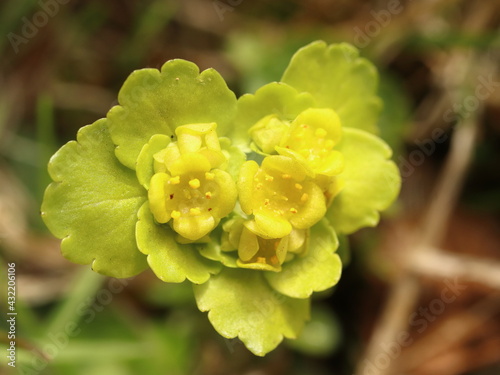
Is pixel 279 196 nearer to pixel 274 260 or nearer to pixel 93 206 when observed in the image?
pixel 274 260

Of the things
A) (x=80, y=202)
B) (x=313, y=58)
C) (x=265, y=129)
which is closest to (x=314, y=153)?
(x=265, y=129)

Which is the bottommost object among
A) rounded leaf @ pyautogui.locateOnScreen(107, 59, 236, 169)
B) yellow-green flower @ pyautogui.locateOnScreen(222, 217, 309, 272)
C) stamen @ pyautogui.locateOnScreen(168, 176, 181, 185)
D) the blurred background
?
the blurred background

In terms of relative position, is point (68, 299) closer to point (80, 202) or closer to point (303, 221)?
point (80, 202)

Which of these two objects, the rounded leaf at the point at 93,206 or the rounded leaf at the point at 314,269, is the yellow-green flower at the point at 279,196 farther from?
the rounded leaf at the point at 93,206

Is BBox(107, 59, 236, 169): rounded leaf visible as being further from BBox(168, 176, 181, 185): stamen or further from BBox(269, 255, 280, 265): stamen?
BBox(269, 255, 280, 265): stamen

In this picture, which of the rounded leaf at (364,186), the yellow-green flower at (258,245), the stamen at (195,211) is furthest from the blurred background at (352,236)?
the stamen at (195,211)

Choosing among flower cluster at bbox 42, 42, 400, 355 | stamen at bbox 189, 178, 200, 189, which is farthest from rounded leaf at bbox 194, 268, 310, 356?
stamen at bbox 189, 178, 200, 189
